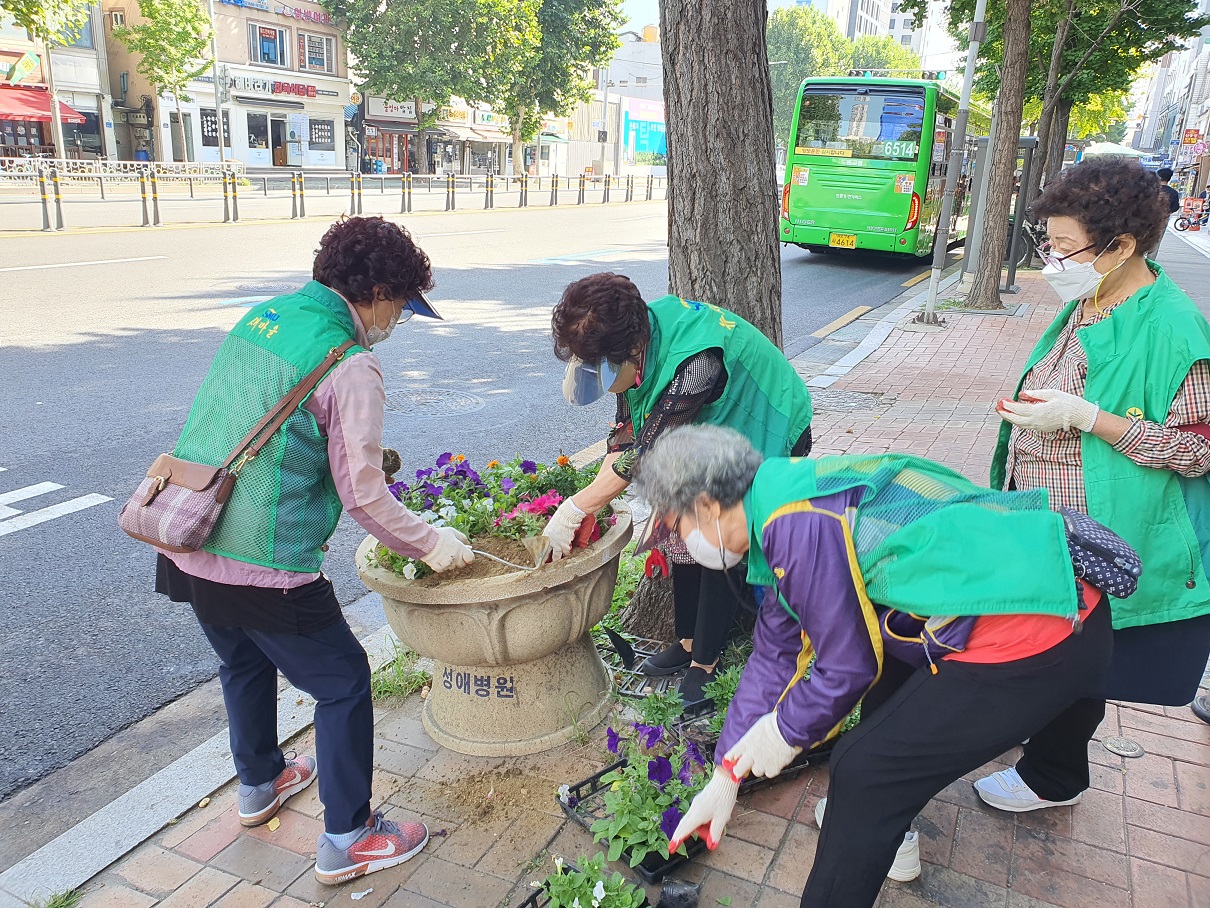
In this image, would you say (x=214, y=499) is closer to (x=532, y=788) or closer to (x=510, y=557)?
(x=510, y=557)

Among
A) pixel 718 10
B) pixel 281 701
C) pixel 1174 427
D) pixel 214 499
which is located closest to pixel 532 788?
pixel 281 701

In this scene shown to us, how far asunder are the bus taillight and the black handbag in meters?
14.4

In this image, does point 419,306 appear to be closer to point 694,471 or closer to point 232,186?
point 694,471

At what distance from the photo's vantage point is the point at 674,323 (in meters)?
2.61

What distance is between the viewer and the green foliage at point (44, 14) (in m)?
13.0

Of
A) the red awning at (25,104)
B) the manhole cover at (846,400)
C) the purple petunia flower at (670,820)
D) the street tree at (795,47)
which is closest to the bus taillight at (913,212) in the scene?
the manhole cover at (846,400)

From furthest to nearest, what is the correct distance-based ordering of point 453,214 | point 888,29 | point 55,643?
point 888,29 < point 453,214 < point 55,643

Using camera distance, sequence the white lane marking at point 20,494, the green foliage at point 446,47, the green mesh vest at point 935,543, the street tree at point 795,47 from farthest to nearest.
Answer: the street tree at point 795,47
the green foliage at point 446,47
the white lane marking at point 20,494
the green mesh vest at point 935,543

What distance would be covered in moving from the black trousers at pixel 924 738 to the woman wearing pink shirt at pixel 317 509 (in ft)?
3.93

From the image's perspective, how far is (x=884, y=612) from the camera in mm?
1697

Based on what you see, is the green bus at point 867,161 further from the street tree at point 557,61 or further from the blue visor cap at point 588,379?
the street tree at point 557,61

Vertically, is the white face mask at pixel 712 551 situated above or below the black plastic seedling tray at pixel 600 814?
above

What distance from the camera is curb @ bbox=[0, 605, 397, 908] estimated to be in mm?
2355

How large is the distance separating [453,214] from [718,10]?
20520mm
